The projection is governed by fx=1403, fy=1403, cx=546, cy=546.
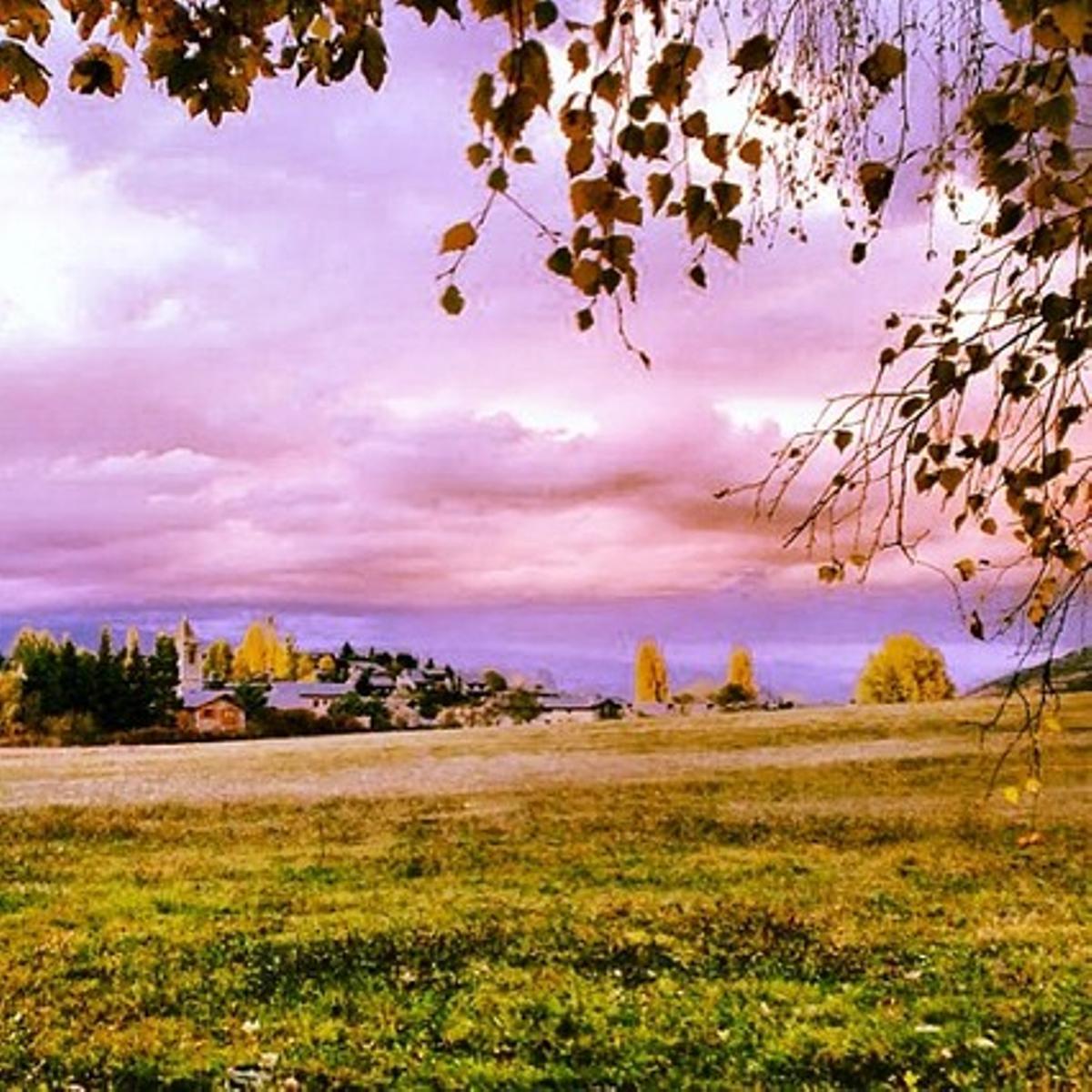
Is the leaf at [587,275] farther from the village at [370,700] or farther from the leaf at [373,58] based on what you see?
the village at [370,700]

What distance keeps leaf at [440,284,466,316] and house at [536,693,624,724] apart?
2829 inches

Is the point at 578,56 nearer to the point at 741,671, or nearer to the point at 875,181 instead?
the point at 875,181

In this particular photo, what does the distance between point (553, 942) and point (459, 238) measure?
41.8 ft

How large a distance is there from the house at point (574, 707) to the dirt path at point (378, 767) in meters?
25.3

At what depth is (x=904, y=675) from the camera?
81.8m

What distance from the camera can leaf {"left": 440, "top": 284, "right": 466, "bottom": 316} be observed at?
336 centimetres

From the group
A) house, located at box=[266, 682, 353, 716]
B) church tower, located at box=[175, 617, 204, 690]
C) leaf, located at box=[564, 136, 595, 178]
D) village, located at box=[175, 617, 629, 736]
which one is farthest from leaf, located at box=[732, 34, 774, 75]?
church tower, located at box=[175, 617, 204, 690]

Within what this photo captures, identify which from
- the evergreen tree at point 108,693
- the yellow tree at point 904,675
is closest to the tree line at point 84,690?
the evergreen tree at point 108,693

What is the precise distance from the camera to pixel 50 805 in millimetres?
→ 30719

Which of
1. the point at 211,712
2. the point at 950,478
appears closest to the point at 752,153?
the point at 950,478

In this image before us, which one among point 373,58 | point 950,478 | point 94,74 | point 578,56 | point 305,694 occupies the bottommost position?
point 950,478

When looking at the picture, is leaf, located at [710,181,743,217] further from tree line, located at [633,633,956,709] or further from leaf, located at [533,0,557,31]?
tree line, located at [633,633,956,709]

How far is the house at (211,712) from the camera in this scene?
88250 mm

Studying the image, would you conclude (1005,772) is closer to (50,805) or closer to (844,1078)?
(50,805)
